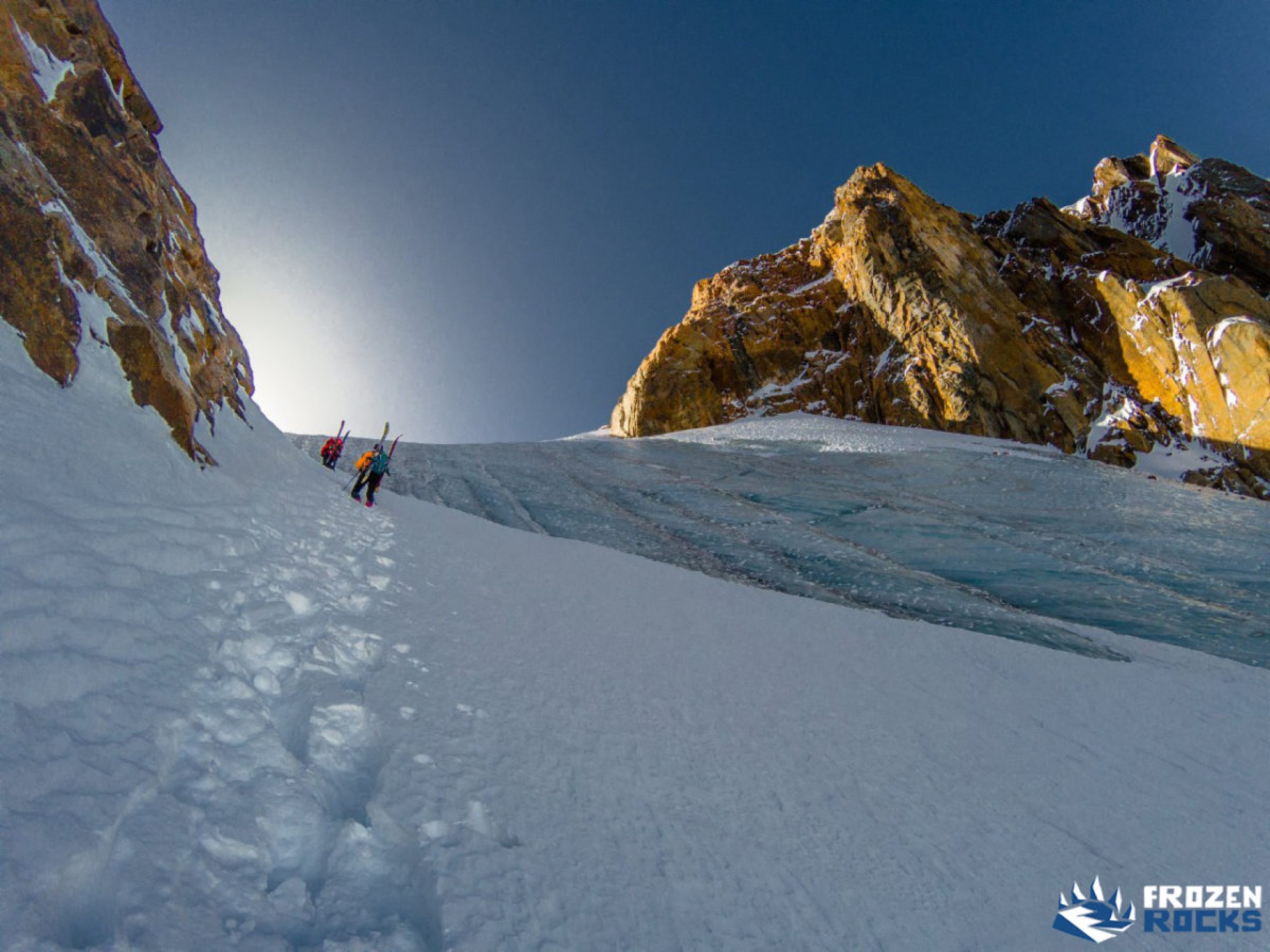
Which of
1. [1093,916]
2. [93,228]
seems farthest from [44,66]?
[1093,916]

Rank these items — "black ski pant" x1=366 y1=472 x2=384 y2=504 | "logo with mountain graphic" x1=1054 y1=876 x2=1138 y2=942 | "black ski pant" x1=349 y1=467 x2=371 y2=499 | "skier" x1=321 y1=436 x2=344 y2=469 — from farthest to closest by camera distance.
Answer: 1. "skier" x1=321 y1=436 x2=344 y2=469
2. "black ski pant" x1=349 y1=467 x2=371 y2=499
3. "black ski pant" x1=366 y1=472 x2=384 y2=504
4. "logo with mountain graphic" x1=1054 y1=876 x2=1138 y2=942

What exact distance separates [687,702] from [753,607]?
331 cm

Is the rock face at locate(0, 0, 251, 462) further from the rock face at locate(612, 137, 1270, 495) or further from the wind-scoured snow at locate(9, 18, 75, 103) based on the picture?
the rock face at locate(612, 137, 1270, 495)

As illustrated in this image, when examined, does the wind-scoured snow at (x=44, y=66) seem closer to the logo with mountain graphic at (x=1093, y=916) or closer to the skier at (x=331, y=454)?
the skier at (x=331, y=454)

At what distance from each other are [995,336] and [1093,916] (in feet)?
187

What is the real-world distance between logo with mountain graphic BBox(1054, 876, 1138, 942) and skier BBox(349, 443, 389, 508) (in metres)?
11.2

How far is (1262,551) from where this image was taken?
11.9 metres

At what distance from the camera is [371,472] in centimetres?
1138

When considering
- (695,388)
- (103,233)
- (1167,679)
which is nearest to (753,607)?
(1167,679)

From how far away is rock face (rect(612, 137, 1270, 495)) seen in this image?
154ft

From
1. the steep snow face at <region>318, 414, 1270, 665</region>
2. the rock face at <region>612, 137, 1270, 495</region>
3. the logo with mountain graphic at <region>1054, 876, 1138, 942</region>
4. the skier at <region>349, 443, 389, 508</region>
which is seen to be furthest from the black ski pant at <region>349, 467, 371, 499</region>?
the rock face at <region>612, 137, 1270, 495</region>

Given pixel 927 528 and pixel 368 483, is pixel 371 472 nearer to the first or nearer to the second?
pixel 368 483

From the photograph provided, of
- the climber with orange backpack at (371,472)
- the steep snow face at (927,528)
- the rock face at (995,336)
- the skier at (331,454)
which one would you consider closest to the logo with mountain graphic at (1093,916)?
the steep snow face at (927,528)

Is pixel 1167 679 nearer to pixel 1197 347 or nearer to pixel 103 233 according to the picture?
pixel 103 233
